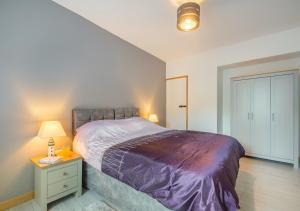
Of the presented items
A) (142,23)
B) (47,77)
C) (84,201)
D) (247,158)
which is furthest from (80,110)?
(247,158)

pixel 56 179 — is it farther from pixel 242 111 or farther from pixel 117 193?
pixel 242 111

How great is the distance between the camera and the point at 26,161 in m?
2.09

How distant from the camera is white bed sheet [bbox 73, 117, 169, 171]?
209cm

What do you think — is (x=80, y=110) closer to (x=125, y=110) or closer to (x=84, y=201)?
(x=125, y=110)

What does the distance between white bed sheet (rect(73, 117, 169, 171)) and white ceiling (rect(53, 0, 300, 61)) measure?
1.86m

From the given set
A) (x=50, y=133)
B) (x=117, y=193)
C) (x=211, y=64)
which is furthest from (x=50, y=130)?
(x=211, y=64)

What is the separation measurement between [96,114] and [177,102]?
2.57 meters

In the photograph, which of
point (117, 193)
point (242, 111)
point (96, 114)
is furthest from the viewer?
point (242, 111)

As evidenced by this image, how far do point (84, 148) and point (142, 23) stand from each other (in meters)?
2.38

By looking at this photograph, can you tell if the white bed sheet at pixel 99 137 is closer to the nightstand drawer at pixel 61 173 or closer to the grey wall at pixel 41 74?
the nightstand drawer at pixel 61 173

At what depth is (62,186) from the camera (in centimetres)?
197

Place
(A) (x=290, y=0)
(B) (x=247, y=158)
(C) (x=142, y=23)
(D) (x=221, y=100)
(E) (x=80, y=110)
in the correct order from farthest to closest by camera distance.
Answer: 1. (D) (x=221, y=100)
2. (B) (x=247, y=158)
3. (C) (x=142, y=23)
4. (E) (x=80, y=110)
5. (A) (x=290, y=0)

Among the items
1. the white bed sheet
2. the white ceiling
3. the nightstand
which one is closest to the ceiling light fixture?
the white ceiling

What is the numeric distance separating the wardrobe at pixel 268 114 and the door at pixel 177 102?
120 cm
